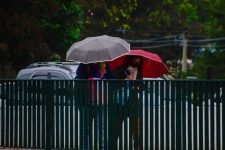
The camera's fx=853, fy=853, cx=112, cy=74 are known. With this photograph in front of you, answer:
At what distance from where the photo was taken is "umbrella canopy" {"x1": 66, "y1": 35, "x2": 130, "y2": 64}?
1538 cm

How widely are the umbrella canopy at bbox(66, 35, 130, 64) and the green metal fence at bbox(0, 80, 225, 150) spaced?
0.70 m

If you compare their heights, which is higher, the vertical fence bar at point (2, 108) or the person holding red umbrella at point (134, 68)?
the person holding red umbrella at point (134, 68)

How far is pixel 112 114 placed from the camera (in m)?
14.8

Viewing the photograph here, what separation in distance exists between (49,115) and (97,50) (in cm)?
149

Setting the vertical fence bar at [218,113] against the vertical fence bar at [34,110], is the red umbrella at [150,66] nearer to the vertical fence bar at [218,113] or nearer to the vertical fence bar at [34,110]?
the vertical fence bar at [34,110]

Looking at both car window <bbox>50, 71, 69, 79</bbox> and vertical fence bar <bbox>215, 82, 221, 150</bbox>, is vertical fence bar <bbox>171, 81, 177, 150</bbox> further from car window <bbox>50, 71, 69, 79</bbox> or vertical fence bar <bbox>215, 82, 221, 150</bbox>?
car window <bbox>50, 71, 69, 79</bbox>

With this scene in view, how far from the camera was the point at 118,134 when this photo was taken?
14812 millimetres

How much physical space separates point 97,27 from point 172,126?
124 feet

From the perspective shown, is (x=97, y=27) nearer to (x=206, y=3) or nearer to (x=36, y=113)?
(x=206, y=3)

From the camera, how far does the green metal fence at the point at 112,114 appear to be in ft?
46.4

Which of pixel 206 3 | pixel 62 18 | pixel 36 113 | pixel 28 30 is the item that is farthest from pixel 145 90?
pixel 206 3

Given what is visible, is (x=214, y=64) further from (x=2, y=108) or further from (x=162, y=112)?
(x=162, y=112)

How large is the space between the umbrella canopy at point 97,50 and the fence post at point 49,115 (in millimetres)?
745

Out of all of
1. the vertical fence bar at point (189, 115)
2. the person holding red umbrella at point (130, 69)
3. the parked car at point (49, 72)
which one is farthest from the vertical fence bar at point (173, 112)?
the parked car at point (49, 72)
